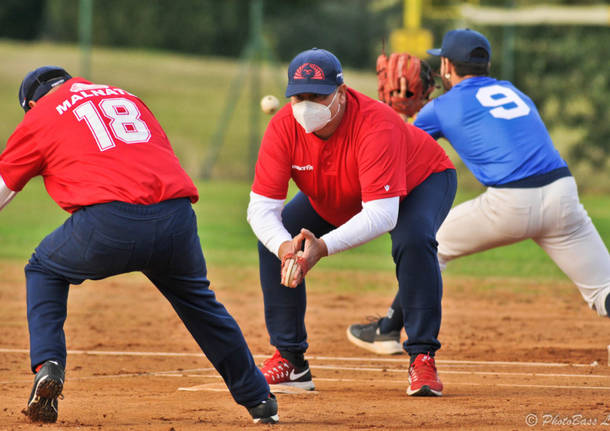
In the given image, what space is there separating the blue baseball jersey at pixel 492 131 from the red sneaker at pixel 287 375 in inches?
68.6

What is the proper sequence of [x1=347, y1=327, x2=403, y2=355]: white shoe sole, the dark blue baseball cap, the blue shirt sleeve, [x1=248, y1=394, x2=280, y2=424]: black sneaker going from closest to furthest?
[x1=248, y1=394, x2=280, y2=424]: black sneaker < the blue shirt sleeve < the dark blue baseball cap < [x1=347, y1=327, x2=403, y2=355]: white shoe sole

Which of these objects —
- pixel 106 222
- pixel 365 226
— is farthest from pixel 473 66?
pixel 106 222

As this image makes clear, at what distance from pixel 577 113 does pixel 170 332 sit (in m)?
15.7

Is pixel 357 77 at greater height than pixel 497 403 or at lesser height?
lesser

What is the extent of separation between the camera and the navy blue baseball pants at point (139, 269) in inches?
167

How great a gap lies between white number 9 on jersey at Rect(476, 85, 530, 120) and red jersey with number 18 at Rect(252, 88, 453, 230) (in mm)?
1077

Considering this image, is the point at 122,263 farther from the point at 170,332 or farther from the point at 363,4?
the point at 363,4

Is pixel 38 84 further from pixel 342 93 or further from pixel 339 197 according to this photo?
pixel 339 197

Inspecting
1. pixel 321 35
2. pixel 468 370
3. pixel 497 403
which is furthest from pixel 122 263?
pixel 321 35

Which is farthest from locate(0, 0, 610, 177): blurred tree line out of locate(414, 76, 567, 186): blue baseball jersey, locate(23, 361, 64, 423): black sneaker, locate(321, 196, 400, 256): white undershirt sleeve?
locate(23, 361, 64, 423): black sneaker

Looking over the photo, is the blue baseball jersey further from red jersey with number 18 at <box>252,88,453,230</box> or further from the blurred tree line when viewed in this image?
the blurred tree line

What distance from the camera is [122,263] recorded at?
4312 millimetres

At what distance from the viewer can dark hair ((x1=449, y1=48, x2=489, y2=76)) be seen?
6.32 m

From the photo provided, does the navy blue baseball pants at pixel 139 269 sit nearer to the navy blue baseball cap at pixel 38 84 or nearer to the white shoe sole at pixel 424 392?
the navy blue baseball cap at pixel 38 84
